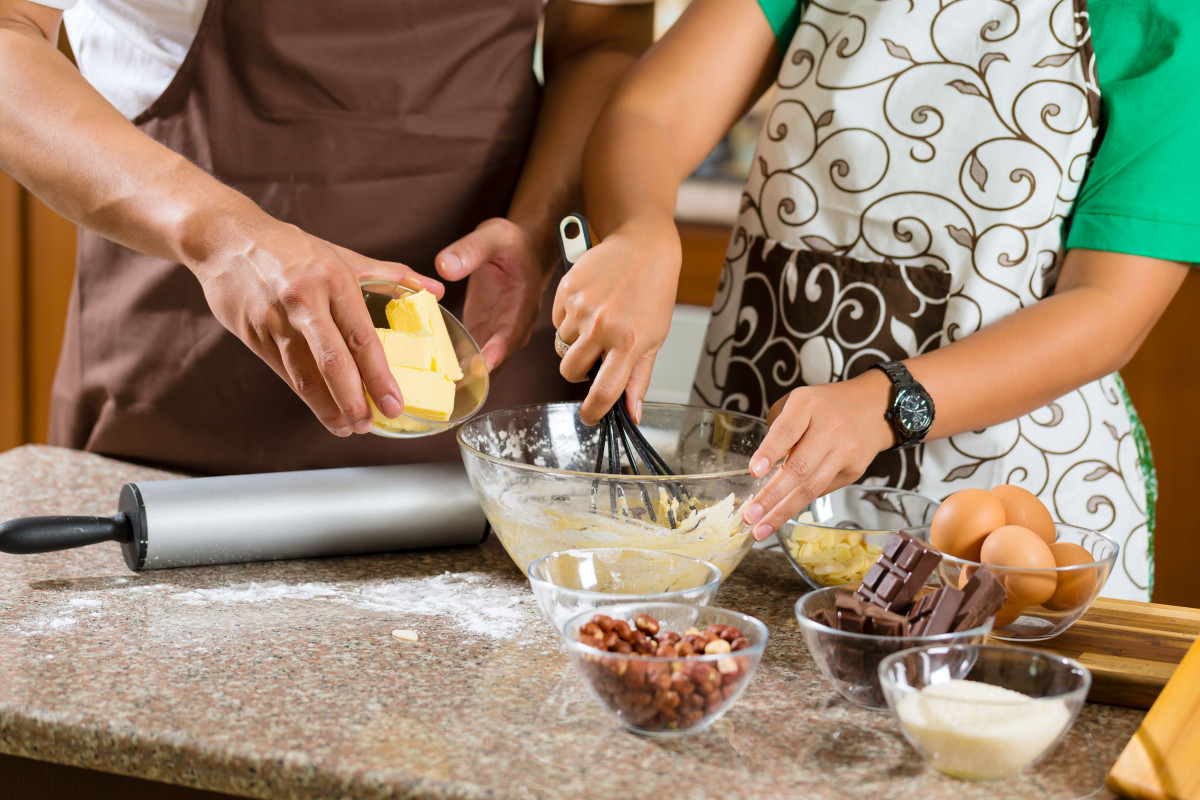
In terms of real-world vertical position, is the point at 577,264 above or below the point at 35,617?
above

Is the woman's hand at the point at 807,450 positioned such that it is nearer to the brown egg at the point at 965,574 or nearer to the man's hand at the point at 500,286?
the brown egg at the point at 965,574

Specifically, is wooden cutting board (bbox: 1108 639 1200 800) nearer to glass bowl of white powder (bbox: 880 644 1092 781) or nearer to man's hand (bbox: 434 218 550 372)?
glass bowl of white powder (bbox: 880 644 1092 781)

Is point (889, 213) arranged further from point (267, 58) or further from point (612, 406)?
point (267, 58)

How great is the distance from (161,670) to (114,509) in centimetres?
40

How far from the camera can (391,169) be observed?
1254mm

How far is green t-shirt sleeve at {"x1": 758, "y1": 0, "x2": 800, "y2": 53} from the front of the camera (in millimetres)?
1186

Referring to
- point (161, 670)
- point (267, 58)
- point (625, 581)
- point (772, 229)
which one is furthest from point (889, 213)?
point (161, 670)

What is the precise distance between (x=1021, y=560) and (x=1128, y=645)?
0.12 m

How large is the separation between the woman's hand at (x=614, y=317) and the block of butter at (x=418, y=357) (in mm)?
104

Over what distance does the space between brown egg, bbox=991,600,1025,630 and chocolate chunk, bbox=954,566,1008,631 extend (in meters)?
0.05

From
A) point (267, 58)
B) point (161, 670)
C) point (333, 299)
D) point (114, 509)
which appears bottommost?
point (114, 509)

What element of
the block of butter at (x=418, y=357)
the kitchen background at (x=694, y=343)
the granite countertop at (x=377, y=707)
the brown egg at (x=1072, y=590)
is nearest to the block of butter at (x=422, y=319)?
the block of butter at (x=418, y=357)

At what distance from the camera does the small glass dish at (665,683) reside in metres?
0.64

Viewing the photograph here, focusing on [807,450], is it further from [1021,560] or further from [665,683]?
[665,683]
